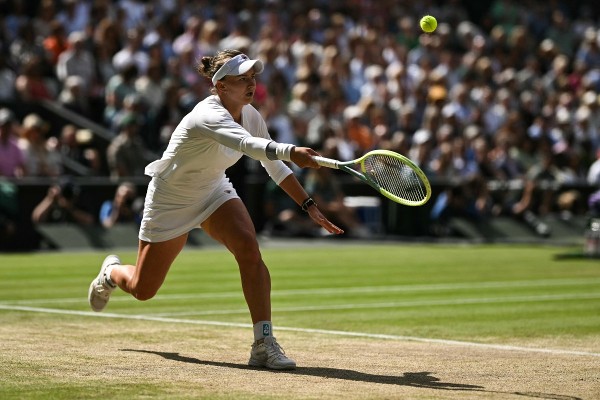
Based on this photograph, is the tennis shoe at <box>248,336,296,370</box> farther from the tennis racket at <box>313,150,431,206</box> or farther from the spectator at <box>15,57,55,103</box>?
the spectator at <box>15,57,55,103</box>

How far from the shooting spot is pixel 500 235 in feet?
77.9

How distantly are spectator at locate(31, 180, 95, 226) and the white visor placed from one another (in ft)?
37.8

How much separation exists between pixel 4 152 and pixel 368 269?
636cm

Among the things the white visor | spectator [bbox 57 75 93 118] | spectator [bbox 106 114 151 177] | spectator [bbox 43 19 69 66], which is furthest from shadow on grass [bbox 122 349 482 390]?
spectator [bbox 43 19 69 66]

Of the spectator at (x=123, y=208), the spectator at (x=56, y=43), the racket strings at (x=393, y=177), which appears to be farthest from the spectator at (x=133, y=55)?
the racket strings at (x=393, y=177)

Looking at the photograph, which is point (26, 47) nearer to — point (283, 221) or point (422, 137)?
point (283, 221)

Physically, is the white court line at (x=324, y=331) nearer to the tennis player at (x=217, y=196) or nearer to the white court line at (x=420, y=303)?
Result: the white court line at (x=420, y=303)

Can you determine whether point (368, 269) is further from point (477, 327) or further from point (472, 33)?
point (472, 33)

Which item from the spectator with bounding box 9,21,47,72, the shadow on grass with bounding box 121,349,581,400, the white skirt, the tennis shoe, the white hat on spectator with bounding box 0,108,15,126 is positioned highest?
the spectator with bounding box 9,21,47,72

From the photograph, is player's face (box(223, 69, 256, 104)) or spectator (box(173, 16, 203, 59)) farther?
spectator (box(173, 16, 203, 59))

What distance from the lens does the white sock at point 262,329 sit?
8219mm

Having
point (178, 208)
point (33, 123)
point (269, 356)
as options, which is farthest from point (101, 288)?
point (33, 123)

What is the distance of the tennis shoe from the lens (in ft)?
26.3

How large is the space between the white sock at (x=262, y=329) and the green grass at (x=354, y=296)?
1.06 m
